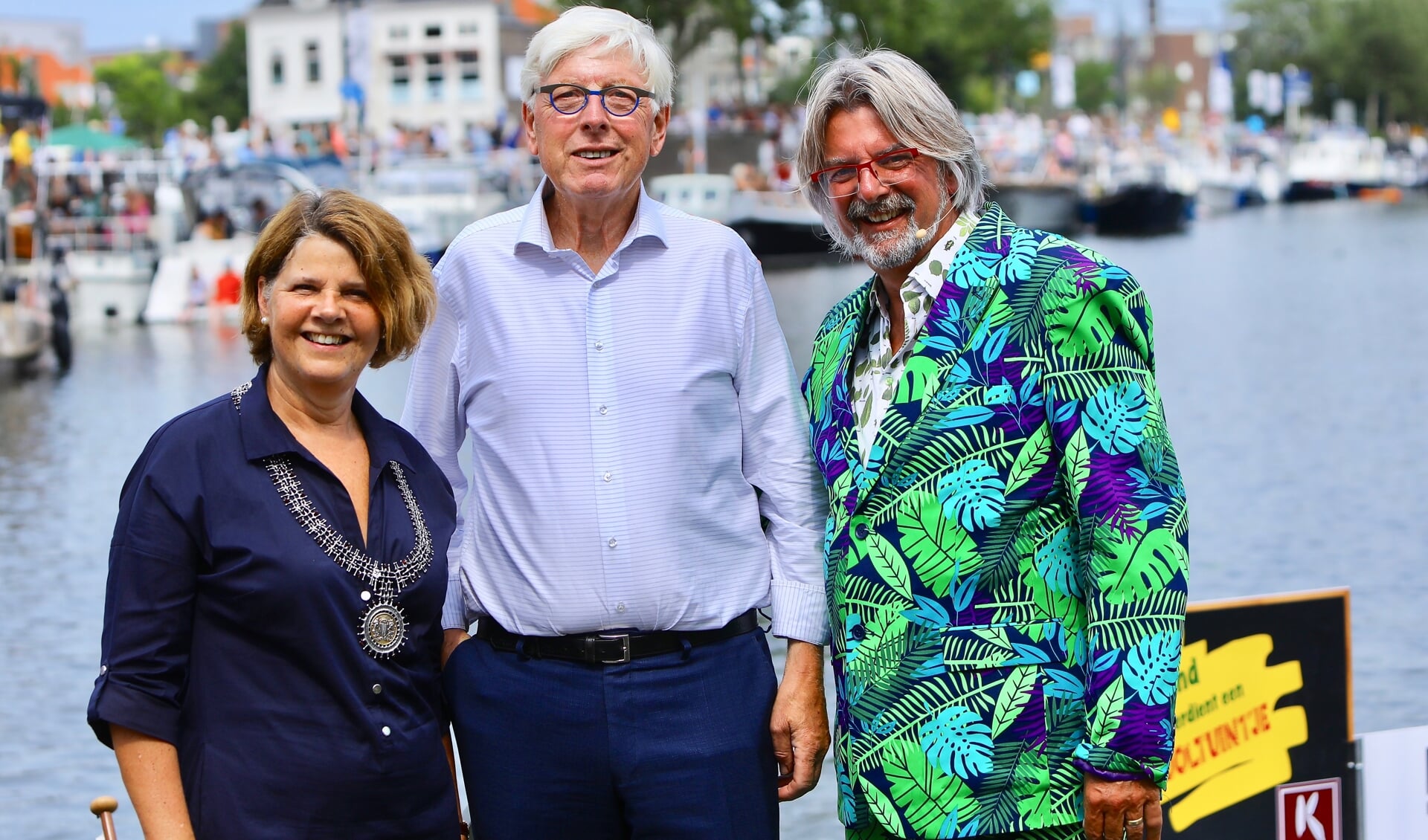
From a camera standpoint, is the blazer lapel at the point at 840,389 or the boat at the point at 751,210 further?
the boat at the point at 751,210

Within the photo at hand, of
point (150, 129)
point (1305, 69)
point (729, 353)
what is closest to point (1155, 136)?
point (1305, 69)

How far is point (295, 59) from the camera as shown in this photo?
271 feet

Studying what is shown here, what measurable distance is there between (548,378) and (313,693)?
77cm

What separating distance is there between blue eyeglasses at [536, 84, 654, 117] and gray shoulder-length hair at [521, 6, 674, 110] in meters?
0.05

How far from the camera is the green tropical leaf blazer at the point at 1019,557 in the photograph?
2.91 metres

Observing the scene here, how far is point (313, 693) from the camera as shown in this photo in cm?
281

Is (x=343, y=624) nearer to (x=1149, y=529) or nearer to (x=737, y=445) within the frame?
(x=737, y=445)

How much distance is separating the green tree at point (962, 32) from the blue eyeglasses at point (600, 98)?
4767cm

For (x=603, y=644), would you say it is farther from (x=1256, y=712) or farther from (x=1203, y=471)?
(x=1203, y=471)

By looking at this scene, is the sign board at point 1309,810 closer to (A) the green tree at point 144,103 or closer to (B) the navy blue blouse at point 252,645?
(B) the navy blue blouse at point 252,645

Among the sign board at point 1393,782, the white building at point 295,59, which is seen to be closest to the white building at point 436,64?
the white building at point 295,59

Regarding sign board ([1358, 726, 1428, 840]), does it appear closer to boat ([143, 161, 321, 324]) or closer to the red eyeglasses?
the red eyeglasses

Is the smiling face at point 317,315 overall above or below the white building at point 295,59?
below

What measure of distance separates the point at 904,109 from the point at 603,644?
1123mm
